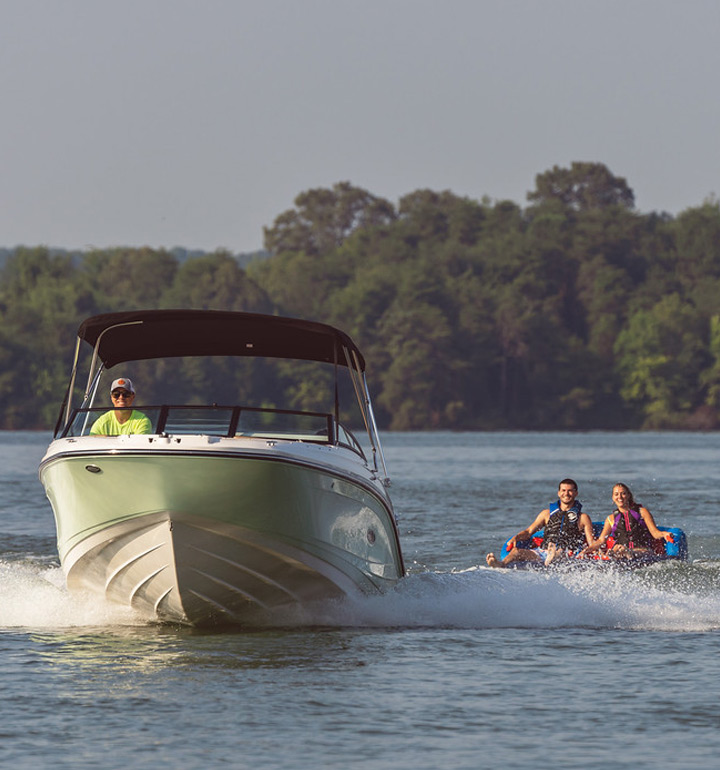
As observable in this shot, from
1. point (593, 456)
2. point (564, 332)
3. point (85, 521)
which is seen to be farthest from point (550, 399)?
point (85, 521)

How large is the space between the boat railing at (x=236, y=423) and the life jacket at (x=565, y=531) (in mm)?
4644

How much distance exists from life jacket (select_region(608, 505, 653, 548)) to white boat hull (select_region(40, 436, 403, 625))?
4792 millimetres

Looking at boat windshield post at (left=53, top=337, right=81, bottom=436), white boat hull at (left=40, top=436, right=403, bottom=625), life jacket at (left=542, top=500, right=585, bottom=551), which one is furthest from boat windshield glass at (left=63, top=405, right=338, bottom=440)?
life jacket at (left=542, top=500, right=585, bottom=551)

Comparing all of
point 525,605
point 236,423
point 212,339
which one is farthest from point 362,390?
point 525,605

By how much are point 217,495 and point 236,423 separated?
0.58m

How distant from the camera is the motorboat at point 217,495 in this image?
40.2 ft

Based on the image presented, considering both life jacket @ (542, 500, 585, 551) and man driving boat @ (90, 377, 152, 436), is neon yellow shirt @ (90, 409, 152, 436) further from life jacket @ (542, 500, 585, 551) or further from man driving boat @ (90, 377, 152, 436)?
life jacket @ (542, 500, 585, 551)

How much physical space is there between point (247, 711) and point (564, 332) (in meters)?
112

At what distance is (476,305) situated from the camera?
121 meters

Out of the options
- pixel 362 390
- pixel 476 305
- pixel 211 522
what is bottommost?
pixel 211 522

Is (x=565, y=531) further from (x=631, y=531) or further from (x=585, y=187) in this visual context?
(x=585, y=187)

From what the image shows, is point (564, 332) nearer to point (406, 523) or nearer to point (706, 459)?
point (706, 459)

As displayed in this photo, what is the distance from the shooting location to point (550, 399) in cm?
11619

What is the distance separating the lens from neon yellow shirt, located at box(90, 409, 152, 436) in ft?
42.0
